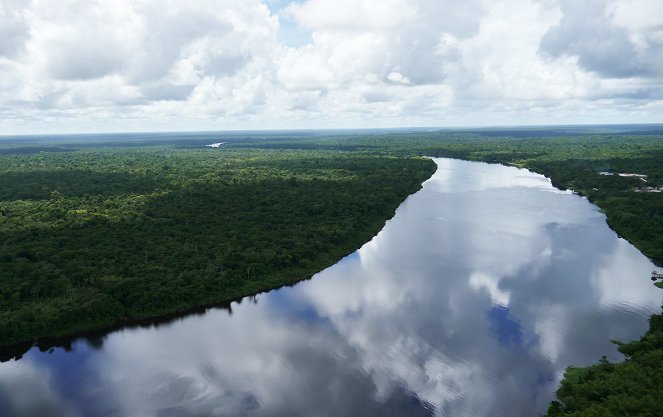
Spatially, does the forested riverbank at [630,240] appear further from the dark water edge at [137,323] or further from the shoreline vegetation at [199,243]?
the dark water edge at [137,323]

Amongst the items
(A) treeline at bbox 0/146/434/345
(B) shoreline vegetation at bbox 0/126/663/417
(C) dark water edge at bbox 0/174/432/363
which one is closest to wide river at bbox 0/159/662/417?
(C) dark water edge at bbox 0/174/432/363

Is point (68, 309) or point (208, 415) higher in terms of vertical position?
point (68, 309)

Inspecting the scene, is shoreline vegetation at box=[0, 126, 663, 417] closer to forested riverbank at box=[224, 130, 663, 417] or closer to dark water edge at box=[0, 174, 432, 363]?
forested riverbank at box=[224, 130, 663, 417]

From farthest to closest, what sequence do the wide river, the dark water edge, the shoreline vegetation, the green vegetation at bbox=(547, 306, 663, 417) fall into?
the dark water edge, the shoreline vegetation, the wide river, the green vegetation at bbox=(547, 306, 663, 417)

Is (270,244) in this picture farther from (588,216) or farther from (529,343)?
(588,216)

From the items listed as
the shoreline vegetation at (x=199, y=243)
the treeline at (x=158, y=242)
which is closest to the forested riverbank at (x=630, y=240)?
the shoreline vegetation at (x=199, y=243)

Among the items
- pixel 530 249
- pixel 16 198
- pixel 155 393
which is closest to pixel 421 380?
pixel 155 393

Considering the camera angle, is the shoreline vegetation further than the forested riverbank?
Yes
